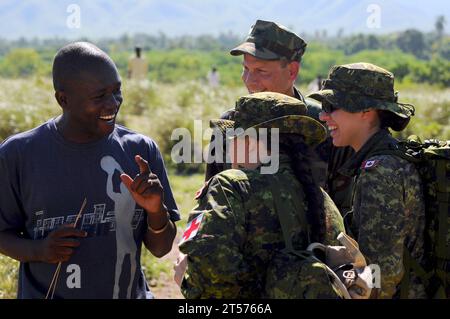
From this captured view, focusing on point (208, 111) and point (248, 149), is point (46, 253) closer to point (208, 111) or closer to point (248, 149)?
point (248, 149)

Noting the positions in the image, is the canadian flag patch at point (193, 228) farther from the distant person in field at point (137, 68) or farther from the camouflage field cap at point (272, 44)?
the distant person in field at point (137, 68)

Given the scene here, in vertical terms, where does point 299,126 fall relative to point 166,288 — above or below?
above

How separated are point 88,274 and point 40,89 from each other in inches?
593

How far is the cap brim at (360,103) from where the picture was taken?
330 cm

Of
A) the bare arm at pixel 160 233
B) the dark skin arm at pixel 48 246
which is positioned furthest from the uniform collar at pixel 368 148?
the dark skin arm at pixel 48 246

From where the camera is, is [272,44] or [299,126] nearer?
[299,126]

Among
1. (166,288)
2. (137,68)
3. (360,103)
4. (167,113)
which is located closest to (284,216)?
(360,103)

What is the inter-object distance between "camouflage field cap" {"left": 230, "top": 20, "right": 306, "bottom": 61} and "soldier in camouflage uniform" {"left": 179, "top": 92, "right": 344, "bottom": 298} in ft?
4.89

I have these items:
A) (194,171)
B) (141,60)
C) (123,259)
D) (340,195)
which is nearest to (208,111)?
(194,171)

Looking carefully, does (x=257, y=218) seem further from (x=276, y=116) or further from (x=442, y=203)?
(x=442, y=203)

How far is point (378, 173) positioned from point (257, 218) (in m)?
0.65

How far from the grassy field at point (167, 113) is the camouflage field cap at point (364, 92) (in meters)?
4.15

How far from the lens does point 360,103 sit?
10.9ft

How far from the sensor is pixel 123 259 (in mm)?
2967
